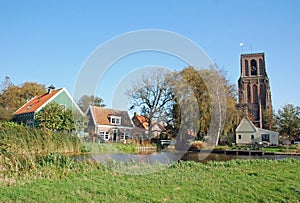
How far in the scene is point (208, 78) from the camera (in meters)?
26.3

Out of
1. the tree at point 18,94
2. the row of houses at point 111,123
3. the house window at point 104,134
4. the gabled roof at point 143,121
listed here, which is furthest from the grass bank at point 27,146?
the tree at point 18,94

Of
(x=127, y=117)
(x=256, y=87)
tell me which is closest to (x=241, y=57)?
(x=256, y=87)

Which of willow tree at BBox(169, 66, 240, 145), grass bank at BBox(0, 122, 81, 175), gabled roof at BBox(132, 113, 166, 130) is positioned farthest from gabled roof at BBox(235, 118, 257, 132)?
grass bank at BBox(0, 122, 81, 175)

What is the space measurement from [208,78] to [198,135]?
20.2 ft

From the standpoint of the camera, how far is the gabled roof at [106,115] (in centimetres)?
3306

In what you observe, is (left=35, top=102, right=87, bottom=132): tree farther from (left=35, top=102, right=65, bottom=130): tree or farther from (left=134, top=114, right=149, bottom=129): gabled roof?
(left=134, top=114, right=149, bottom=129): gabled roof

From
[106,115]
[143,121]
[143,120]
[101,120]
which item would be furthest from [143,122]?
[101,120]

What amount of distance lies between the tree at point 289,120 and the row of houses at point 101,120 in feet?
66.0

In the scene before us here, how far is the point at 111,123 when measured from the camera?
34406 mm

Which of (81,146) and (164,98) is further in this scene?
(164,98)

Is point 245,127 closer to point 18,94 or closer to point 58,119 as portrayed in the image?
point 58,119

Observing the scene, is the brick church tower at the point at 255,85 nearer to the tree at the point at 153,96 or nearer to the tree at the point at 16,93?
the tree at the point at 153,96

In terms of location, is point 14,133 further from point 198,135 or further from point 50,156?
point 198,135

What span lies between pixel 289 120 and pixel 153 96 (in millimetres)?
21819
